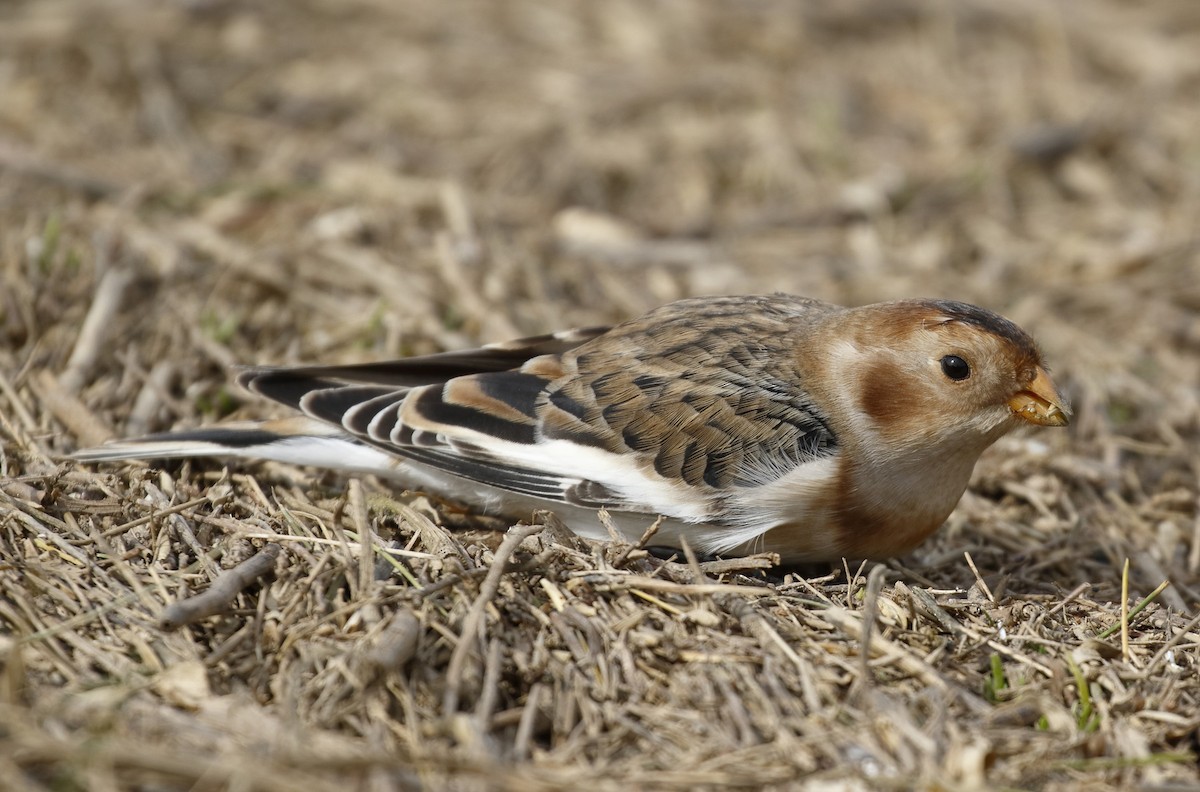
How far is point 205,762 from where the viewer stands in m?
2.97

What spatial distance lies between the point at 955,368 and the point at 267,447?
2.46m

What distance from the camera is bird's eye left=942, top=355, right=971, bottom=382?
438 cm

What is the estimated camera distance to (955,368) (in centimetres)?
439

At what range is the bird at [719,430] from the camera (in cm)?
436

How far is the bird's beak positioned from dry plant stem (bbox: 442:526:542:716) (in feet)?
5.85

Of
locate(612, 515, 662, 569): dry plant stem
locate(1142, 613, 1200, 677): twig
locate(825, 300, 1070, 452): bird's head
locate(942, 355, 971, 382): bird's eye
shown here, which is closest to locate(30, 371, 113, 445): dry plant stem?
locate(612, 515, 662, 569): dry plant stem

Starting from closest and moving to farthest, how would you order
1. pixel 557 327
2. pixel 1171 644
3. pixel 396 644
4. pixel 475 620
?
1. pixel 396 644
2. pixel 475 620
3. pixel 1171 644
4. pixel 557 327

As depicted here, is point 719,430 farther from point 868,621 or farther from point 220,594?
point 220,594

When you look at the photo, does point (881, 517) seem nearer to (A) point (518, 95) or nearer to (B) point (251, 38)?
(A) point (518, 95)

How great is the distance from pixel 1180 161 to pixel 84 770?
25.1 ft

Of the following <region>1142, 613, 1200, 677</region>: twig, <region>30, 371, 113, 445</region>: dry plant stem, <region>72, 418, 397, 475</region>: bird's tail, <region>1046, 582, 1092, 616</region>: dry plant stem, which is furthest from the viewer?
<region>30, 371, 113, 445</region>: dry plant stem

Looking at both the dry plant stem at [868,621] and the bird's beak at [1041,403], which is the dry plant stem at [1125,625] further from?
the dry plant stem at [868,621]

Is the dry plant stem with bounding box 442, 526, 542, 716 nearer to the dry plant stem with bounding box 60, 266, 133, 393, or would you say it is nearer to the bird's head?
the bird's head

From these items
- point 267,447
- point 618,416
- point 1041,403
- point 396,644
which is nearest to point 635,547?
point 618,416
